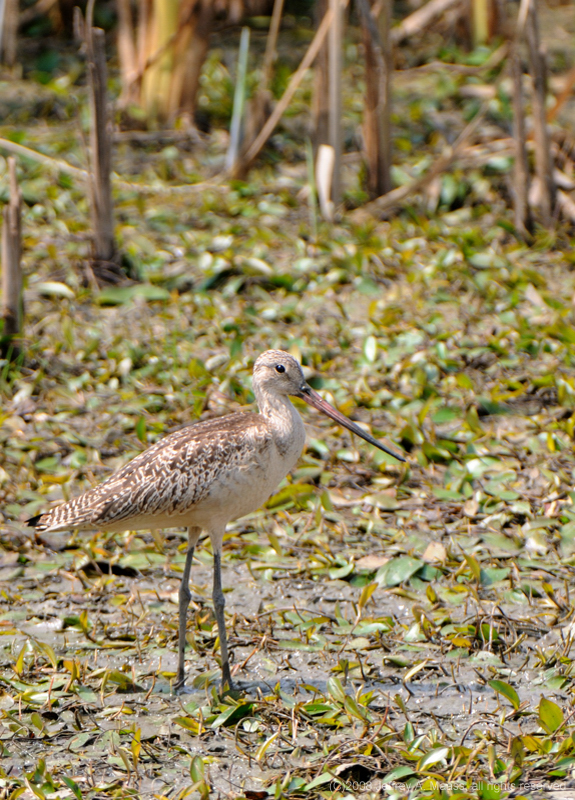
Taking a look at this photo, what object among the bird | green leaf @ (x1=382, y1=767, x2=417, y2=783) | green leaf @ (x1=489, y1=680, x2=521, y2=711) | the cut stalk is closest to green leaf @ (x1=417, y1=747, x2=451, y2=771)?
green leaf @ (x1=382, y1=767, x2=417, y2=783)

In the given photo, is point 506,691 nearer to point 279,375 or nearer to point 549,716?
point 549,716

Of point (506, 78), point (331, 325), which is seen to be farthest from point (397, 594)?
point (506, 78)

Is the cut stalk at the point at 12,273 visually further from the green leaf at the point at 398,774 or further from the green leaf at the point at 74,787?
the green leaf at the point at 398,774

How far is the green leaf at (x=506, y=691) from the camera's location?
3701 mm

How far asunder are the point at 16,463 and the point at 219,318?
1903 mm

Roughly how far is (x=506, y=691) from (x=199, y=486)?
4.46ft

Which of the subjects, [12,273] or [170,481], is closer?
[170,481]

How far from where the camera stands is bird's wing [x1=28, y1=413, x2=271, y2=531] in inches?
158

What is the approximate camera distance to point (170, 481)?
4023 millimetres

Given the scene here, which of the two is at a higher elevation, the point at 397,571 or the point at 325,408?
the point at 325,408

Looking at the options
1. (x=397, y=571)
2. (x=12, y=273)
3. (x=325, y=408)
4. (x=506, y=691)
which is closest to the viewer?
(x=506, y=691)

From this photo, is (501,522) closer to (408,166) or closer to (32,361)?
(32,361)

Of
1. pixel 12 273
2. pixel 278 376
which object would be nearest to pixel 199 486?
pixel 278 376

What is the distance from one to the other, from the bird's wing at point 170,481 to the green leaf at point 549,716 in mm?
1393
